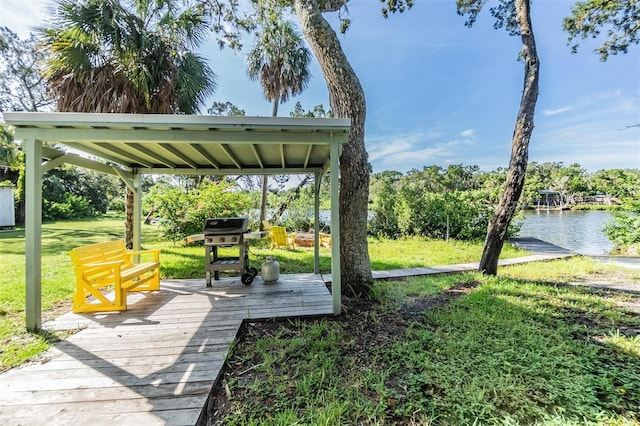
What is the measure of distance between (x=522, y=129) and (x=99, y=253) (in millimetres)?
7256

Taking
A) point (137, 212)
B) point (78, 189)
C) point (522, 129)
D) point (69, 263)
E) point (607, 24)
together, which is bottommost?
point (69, 263)

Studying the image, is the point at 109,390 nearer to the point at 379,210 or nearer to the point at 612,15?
the point at 379,210

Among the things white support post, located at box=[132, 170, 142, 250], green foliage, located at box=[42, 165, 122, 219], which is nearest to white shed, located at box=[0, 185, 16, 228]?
green foliage, located at box=[42, 165, 122, 219]

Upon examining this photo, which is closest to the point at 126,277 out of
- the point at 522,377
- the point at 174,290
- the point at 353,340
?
the point at 174,290

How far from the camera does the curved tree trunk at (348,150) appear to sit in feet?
13.8

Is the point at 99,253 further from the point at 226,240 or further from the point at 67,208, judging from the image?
the point at 67,208

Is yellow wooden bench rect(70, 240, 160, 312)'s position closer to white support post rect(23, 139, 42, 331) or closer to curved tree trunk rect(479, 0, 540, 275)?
white support post rect(23, 139, 42, 331)

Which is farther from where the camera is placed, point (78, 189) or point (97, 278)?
point (78, 189)

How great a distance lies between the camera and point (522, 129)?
16.9ft

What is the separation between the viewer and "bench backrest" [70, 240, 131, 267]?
346 cm

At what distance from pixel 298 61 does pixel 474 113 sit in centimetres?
2225

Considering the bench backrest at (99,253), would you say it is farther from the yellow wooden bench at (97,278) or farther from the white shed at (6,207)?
the white shed at (6,207)

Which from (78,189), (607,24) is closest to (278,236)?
(607,24)

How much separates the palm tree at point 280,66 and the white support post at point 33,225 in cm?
684
